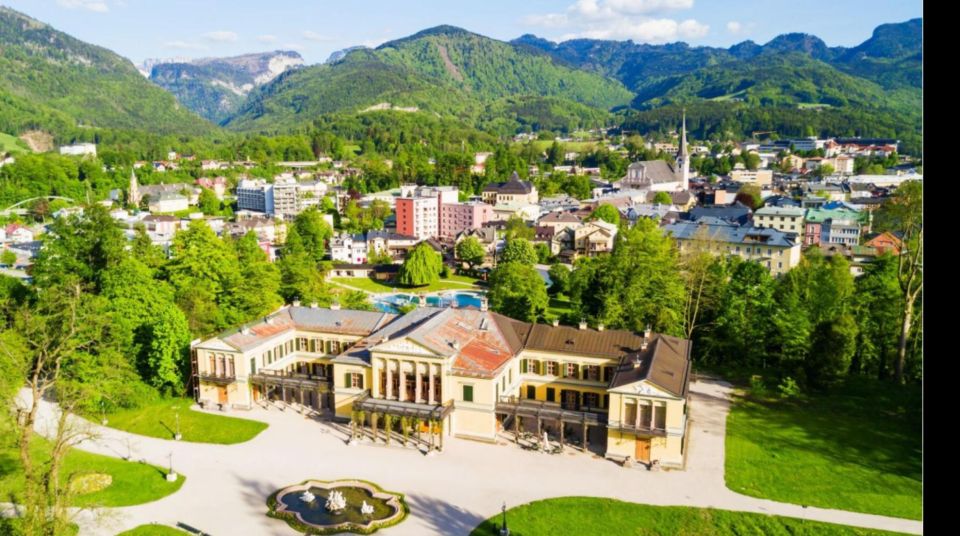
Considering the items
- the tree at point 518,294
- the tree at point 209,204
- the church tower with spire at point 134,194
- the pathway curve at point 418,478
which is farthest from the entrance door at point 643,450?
the church tower with spire at point 134,194

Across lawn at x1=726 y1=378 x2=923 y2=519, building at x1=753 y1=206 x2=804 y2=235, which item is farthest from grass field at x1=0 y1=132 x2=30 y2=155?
lawn at x1=726 y1=378 x2=923 y2=519

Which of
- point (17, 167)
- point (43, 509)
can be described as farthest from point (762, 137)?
point (43, 509)

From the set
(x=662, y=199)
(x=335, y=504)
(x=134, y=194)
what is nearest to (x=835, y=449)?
(x=335, y=504)

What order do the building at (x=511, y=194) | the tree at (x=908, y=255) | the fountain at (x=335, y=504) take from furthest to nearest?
1. the building at (x=511, y=194)
2. the tree at (x=908, y=255)
3. the fountain at (x=335, y=504)

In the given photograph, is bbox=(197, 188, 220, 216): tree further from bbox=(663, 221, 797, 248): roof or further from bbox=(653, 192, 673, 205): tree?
bbox=(663, 221, 797, 248): roof

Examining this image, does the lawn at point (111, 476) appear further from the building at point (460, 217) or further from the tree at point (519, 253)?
the building at point (460, 217)

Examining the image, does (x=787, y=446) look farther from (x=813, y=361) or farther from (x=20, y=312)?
(x=20, y=312)
